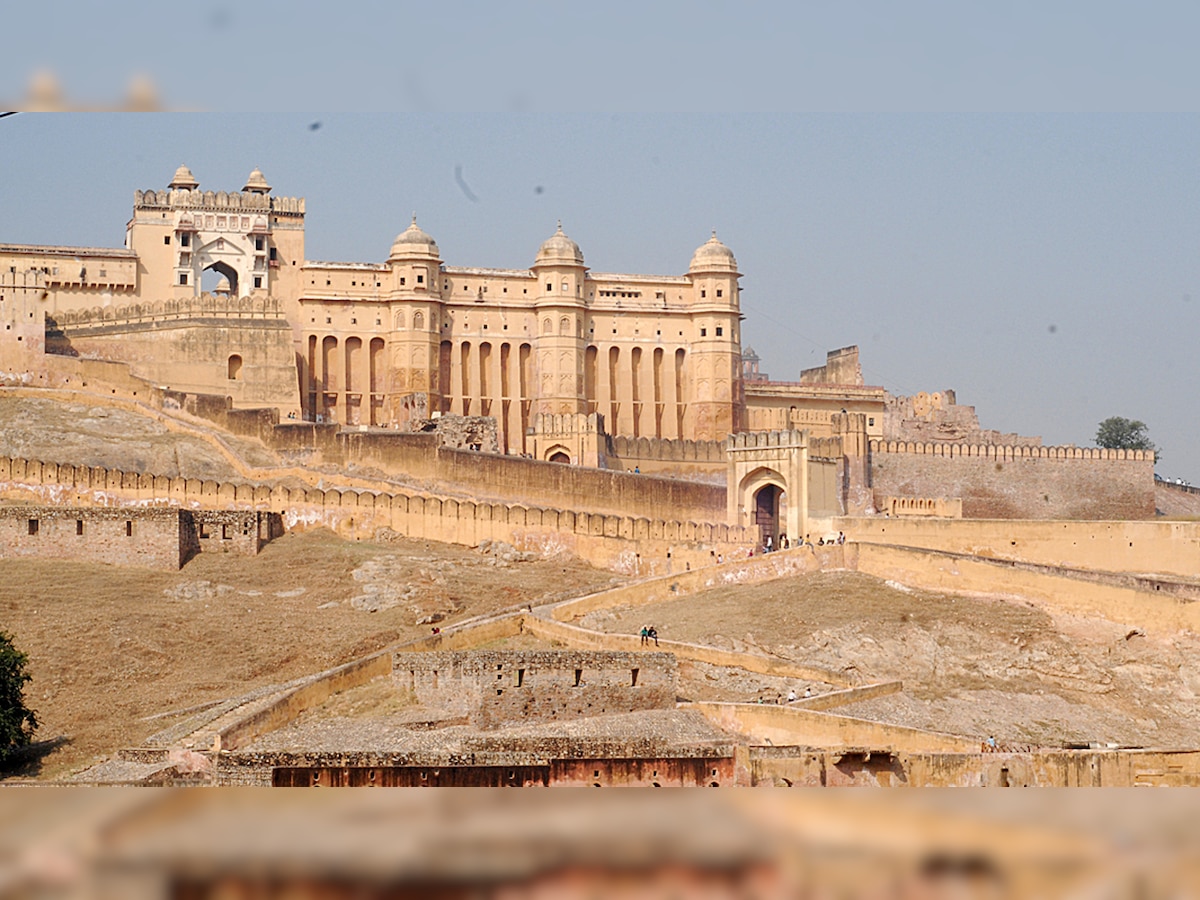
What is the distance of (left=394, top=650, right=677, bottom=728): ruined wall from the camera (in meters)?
20.0

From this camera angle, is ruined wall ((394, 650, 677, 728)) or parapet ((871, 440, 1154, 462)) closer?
ruined wall ((394, 650, 677, 728))

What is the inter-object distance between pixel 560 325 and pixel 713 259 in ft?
19.7

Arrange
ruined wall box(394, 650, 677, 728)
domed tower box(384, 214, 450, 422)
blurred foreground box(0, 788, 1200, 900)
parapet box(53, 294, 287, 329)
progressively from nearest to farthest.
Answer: blurred foreground box(0, 788, 1200, 900) < ruined wall box(394, 650, 677, 728) < parapet box(53, 294, 287, 329) < domed tower box(384, 214, 450, 422)

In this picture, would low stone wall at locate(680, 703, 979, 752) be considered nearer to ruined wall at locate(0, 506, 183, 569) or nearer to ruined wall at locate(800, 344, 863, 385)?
ruined wall at locate(0, 506, 183, 569)

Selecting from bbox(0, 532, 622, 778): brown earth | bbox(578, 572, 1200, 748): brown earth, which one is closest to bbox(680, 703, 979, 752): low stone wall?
bbox(578, 572, 1200, 748): brown earth

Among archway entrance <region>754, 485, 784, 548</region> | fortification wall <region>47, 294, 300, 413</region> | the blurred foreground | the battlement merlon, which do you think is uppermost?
the battlement merlon

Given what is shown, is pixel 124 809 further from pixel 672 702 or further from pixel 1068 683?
pixel 1068 683

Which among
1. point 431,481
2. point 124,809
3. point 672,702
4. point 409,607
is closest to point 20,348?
point 431,481

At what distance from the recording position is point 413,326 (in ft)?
176

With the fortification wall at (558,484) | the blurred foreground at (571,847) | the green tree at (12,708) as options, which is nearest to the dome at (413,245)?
the fortification wall at (558,484)

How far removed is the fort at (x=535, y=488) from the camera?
677 inches

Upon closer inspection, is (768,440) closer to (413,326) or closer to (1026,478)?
(1026,478)

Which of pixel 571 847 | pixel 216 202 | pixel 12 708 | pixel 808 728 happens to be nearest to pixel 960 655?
pixel 808 728

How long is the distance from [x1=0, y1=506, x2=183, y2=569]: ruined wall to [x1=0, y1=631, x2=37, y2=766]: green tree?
10.0 meters
